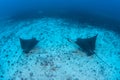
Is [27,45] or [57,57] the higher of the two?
[27,45]

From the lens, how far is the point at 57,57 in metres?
8.43

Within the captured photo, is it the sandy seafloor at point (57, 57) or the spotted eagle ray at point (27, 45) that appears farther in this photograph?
the spotted eagle ray at point (27, 45)

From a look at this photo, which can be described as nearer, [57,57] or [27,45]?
[57,57]

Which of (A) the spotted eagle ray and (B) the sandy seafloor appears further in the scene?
(A) the spotted eagle ray

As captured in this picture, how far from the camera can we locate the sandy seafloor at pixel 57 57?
7.72 meters

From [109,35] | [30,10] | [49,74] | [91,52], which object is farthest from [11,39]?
[30,10]

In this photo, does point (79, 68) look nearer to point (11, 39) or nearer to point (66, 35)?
point (66, 35)

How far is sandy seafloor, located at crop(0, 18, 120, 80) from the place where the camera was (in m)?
7.72

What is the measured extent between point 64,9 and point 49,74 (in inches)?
345

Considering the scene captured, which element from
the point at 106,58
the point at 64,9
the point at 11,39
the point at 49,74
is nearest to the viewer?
the point at 49,74

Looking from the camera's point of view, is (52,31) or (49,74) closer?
(49,74)

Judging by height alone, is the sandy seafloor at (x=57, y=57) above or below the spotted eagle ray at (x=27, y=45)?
below

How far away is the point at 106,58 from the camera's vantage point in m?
8.52

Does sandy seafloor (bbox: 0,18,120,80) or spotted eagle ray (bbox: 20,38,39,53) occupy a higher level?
spotted eagle ray (bbox: 20,38,39,53)
